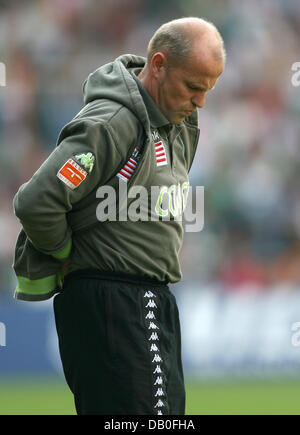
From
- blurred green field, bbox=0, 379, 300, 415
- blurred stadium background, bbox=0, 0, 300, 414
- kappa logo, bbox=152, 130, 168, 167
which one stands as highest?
blurred stadium background, bbox=0, 0, 300, 414

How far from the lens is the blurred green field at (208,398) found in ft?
24.0

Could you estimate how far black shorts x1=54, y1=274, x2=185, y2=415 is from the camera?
3359 millimetres

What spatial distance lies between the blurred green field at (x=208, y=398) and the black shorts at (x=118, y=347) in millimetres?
3835

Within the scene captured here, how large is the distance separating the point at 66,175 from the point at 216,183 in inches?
295

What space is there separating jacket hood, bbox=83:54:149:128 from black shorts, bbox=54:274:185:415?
0.69m

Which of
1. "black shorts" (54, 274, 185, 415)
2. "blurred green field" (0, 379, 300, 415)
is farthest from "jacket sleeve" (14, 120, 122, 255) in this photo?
"blurred green field" (0, 379, 300, 415)

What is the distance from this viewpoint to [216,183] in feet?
35.0

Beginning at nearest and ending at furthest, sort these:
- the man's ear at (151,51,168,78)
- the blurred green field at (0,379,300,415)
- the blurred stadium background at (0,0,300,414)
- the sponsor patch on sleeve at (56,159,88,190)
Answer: the sponsor patch on sleeve at (56,159,88,190) < the man's ear at (151,51,168,78) < the blurred green field at (0,379,300,415) < the blurred stadium background at (0,0,300,414)

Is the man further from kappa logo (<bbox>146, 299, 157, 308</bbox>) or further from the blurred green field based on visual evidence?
the blurred green field

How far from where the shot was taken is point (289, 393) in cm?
837

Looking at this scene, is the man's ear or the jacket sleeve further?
the man's ear

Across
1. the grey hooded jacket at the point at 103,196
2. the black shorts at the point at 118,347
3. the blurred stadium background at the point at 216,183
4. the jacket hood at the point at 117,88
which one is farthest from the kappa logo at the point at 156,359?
the blurred stadium background at the point at 216,183

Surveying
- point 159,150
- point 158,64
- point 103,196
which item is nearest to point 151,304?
point 103,196

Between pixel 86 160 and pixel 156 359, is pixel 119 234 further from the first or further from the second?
pixel 156 359
